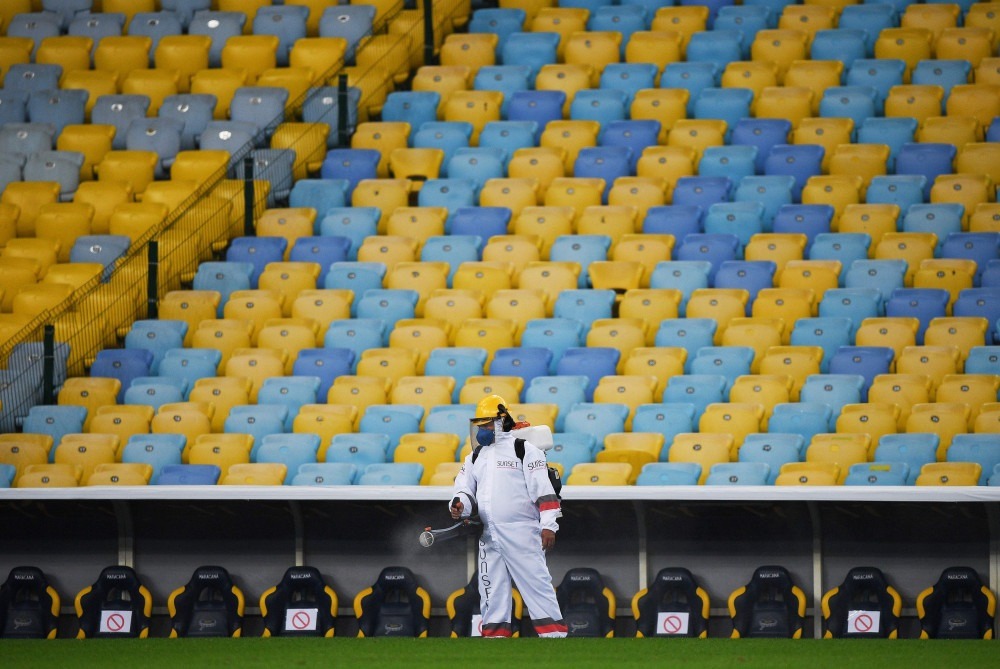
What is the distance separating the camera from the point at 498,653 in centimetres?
885

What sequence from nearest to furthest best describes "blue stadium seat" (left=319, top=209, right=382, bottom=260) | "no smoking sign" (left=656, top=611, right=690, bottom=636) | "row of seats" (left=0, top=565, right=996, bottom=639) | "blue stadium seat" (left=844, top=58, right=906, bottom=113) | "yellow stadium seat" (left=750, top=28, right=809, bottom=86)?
1. "row of seats" (left=0, top=565, right=996, bottom=639)
2. "no smoking sign" (left=656, top=611, right=690, bottom=636)
3. "blue stadium seat" (left=319, top=209, right=382, bottom=260)
4. "blue stadium seat" (left=844, top=58, right=906, bottom=113)
5. "yellow stadium seat" (left=750, top=28, right=809, bottom=86)

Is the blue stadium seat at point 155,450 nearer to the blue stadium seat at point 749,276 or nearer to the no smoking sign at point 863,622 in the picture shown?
the blue stadium seat at point 749,276

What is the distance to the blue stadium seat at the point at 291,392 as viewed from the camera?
14.0 metres

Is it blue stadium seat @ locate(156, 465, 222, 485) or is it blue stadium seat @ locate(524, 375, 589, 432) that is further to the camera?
blue stadium seat @ locate(524, 375, 589, 432)

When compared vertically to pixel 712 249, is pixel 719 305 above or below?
below

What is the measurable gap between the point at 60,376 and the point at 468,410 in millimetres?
4109

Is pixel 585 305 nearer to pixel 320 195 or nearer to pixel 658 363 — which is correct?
pixel 658 363

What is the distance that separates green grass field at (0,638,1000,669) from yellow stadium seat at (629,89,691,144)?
778 centimetres

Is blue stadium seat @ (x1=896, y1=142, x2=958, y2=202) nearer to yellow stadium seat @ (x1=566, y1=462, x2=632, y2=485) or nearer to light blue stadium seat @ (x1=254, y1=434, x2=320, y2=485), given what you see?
yellow stadium seat @ (x1=566, y1=462, x2=632, y2=485)

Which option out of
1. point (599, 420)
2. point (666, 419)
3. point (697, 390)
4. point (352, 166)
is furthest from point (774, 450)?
point (352, 166)

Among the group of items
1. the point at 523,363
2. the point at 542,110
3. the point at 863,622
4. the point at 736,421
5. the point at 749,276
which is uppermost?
the point at 542,110

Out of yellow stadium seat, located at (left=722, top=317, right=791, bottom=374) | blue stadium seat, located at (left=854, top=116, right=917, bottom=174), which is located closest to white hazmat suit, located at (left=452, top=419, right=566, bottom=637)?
yellow stadium seat, located at (left=722, top=317, right=791, bottom=374)

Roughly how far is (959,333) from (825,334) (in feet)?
3.44

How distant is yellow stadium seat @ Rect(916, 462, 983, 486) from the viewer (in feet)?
38.2
